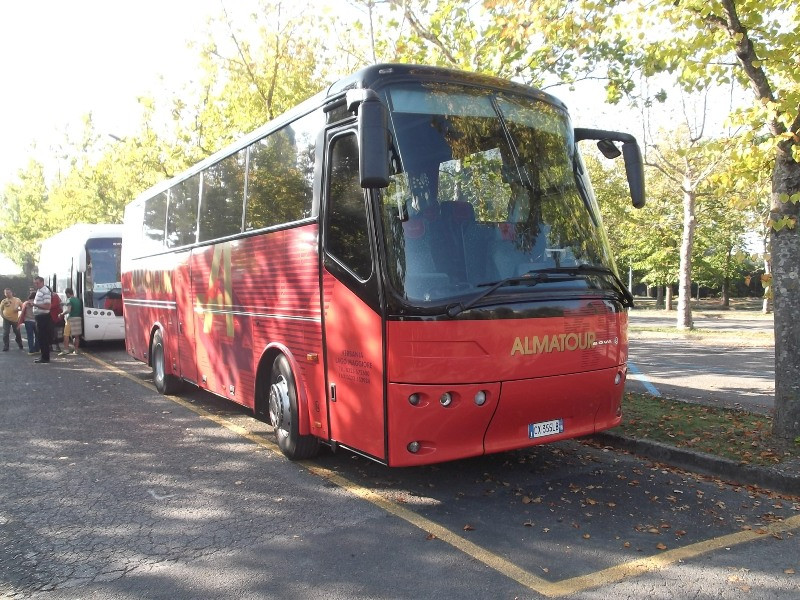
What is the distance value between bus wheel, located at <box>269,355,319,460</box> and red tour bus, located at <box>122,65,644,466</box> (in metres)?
0.02

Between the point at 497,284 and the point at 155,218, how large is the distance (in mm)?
8154

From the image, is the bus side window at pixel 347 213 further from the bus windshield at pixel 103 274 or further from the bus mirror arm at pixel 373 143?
the bus windshield at pixel 103 274

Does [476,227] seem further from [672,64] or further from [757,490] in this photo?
[672,64]

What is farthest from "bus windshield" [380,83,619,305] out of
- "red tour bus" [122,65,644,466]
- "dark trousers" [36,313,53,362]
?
"dark trousers" [36,313,53,362]

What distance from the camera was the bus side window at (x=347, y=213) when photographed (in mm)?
5477

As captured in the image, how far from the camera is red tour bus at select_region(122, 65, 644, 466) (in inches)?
203

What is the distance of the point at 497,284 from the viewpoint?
17.2 feet

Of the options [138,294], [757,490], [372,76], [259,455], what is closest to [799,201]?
[757,490]

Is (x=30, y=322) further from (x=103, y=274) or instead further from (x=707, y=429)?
(x=707, y=429)

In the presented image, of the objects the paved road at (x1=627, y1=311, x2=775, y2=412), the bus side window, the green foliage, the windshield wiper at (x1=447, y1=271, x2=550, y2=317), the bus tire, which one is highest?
the green foliage

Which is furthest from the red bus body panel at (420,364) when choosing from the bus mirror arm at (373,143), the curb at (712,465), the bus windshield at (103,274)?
the bus windshield at (103,274)

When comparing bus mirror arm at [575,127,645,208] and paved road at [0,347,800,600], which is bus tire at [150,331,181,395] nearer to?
paved road at [0,347,800,600]

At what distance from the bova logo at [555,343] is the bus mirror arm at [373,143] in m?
1.61

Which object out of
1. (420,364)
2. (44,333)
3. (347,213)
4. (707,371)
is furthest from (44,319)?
(707,371)
